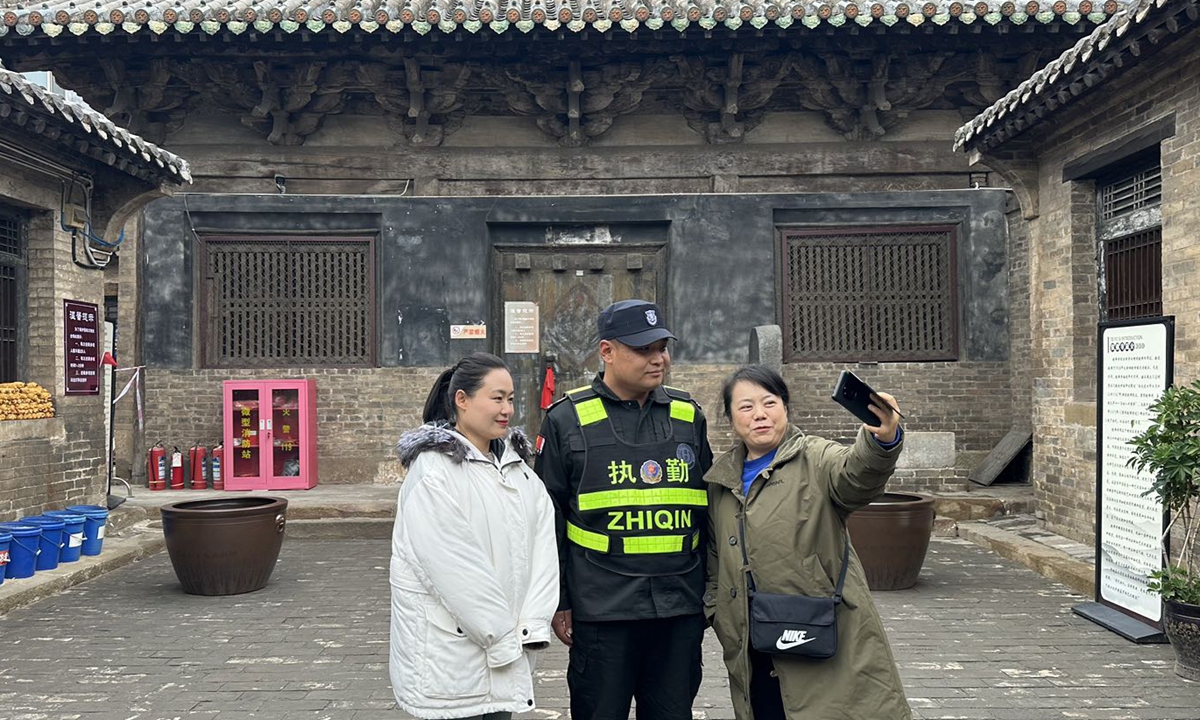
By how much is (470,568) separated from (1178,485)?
4045mm

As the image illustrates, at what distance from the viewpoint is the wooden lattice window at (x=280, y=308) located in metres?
10.9

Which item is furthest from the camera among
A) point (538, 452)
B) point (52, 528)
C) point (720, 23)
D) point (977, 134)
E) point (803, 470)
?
point (720, 23)

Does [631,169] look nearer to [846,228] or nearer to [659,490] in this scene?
[846,228]

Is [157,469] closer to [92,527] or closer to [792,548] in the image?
[92,527]

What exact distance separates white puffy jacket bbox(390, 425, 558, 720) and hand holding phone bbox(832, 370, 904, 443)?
3.24 ft

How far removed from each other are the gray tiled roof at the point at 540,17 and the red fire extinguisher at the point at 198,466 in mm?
4363

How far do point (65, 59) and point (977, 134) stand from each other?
362 inches

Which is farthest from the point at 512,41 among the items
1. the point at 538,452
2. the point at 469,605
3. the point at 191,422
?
the point at 469,605

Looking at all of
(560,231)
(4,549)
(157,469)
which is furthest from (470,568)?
(157,469)

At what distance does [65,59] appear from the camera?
33.5ft

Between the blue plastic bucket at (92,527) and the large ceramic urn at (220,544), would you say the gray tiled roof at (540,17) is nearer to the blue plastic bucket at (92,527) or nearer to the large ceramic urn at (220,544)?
the blue plastic bucket at (92,527)

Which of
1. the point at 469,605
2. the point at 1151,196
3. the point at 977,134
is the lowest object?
the point at 469,605

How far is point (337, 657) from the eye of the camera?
17.5 ft

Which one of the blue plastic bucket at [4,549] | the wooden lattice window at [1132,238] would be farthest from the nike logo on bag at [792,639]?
the blue plastic bucket at [4,549]
